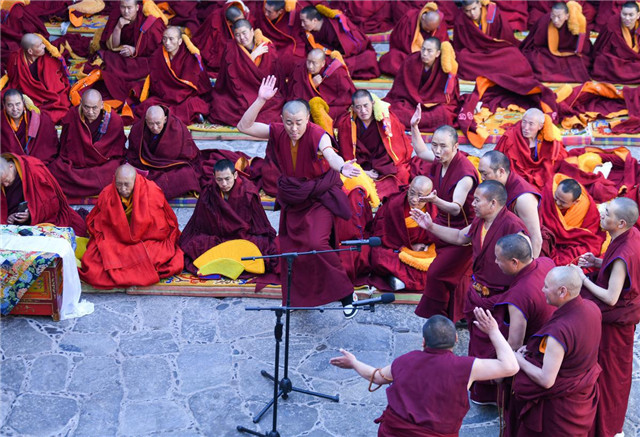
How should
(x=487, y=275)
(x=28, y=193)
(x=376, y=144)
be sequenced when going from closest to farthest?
(x=487, y=275) < (x=28, y=193) < (x=376, y=144)

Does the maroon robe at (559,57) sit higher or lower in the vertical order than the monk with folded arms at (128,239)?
lower

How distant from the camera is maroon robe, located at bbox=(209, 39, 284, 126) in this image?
1237cm

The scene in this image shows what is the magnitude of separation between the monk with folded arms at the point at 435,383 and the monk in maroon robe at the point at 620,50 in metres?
8.98

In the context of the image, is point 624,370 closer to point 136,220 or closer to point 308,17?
point 136,220

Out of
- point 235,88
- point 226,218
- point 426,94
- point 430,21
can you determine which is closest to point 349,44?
point 430,21

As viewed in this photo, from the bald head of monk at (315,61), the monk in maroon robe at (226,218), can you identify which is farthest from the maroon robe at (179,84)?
the monk in maroon robe at (226,218)

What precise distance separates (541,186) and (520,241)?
4.24 metres

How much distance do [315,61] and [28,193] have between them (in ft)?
13.8

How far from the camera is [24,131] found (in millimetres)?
10773

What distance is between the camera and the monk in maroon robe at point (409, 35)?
44.3 ft

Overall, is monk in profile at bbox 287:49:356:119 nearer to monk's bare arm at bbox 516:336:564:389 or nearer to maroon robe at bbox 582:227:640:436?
maroon robe at bbox 582:227:640:436

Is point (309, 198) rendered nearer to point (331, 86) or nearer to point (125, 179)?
point (125, 179)

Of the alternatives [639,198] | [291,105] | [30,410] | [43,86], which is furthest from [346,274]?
[43,86]

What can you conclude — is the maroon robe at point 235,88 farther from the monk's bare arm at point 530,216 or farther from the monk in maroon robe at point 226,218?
the monk's bare arm at point 530,216
